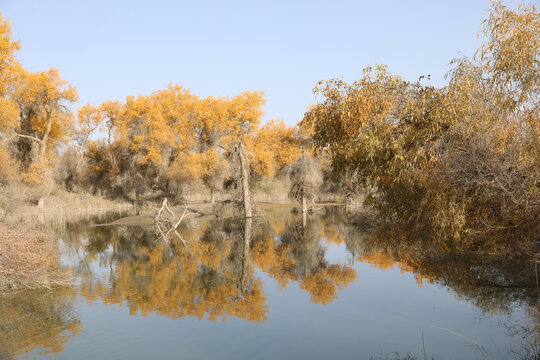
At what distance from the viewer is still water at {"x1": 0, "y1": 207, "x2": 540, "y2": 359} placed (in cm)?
1004

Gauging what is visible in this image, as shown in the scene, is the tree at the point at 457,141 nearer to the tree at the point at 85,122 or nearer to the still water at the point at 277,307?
the still water at the point at 277,307

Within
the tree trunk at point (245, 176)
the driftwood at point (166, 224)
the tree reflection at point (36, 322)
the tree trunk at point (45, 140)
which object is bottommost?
the tree reflection at point (36, 322)

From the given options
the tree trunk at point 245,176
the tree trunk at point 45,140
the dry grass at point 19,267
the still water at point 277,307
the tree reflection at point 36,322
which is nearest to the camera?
the tree reflection at point 36,322

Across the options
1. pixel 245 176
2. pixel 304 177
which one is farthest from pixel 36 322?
pixel 304 177

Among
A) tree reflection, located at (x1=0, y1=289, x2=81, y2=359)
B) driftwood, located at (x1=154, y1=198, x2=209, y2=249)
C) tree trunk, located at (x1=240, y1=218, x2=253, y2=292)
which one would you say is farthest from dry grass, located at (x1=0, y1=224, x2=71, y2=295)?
driftwood, located at (x1=154, y1=198, x2=209, y2=249)

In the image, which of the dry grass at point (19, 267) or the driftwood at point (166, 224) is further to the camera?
the driftwood at point (166, 224)

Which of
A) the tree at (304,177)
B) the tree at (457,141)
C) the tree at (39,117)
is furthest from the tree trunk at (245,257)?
the tree at (39,117)

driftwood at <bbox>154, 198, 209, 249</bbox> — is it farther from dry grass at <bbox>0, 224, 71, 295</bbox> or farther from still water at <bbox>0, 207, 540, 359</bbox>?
dry grass at <bbox>0, 224, 71, 295</bbox>

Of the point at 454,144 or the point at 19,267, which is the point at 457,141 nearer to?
the point at 454,144

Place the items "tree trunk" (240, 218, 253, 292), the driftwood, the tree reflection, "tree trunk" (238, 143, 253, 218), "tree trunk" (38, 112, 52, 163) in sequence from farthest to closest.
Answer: "tree trunk" (38, 112, 52, 163) → "tree trunk" (238, 143, 253, 218) → the driftwood → "tree trunk" (240, 218, 253, 292) → the tree reflection

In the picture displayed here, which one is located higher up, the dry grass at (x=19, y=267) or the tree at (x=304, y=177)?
the tree at (x=304, y=177)

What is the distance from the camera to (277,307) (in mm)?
13414

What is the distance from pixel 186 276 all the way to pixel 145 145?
3011cm

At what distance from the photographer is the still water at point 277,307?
10.0 m
